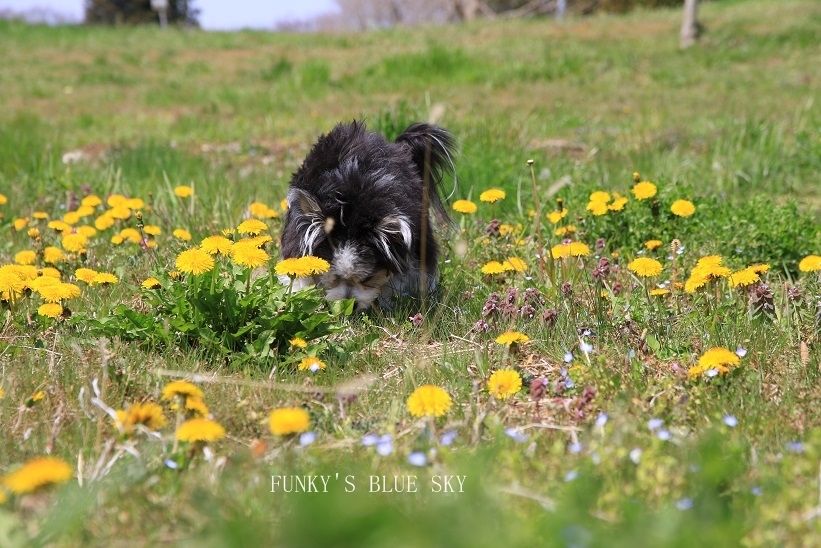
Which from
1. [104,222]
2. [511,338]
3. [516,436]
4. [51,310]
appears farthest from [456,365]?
[104,222]

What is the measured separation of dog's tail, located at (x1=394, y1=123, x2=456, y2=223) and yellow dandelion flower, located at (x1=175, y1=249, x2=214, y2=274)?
167 cm

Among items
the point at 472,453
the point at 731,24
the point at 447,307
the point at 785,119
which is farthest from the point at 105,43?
the point at 472,453

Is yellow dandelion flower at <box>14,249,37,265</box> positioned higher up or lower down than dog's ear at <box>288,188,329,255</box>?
lower down

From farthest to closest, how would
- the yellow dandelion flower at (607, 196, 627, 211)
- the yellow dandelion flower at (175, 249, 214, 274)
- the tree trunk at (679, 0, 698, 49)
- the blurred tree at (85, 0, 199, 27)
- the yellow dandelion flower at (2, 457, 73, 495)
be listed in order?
1. the blurred tree at (85, 0, 199, 27)
2. the tree trunk at (679, 0, 698, 49)
3. the yellow dandelion flower at (607, 196, 627, 211)
4. the yellow dandelion flower at (175, 249, 214, 274)
5. the yellow dandelion flower at (2, 457, 73, 495)

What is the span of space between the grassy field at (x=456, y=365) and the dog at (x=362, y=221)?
0.17 meters

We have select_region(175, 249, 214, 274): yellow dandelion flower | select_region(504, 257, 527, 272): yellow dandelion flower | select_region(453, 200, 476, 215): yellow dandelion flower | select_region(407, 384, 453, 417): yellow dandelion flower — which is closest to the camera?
select_region(407, 384, 453, 417): yellow dandelion flower

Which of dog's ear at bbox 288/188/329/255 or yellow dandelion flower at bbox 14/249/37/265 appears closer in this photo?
dog's ear at bbox 288/188/329/255

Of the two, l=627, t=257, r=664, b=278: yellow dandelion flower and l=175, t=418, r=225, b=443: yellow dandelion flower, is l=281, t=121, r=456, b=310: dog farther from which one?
l=175, t=418, r=225, b=443: yellow dandelion flower

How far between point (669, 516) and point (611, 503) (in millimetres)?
216

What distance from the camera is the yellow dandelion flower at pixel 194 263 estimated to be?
303cm

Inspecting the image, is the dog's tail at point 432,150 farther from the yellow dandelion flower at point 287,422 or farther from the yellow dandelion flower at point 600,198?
the yellow dandelion flower at point 287,422

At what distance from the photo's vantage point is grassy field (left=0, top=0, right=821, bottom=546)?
1.84 meters

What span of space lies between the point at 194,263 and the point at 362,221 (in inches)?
35.1

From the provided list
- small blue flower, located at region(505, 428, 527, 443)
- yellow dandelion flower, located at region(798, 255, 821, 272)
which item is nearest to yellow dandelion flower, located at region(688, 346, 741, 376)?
small blue flower, located at region(505, 428, 527, 443)
